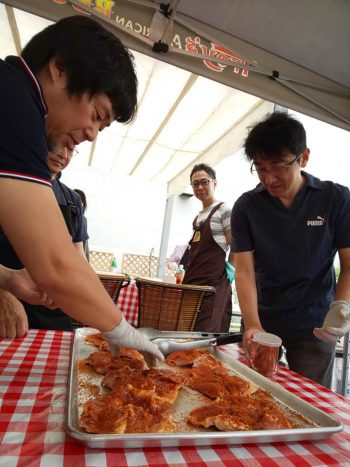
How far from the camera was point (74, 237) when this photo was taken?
79.5 inches

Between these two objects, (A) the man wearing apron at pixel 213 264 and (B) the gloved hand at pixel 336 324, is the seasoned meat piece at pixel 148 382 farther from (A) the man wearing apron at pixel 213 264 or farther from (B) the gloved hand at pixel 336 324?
(A) the man wearing apron at pixel 213 264

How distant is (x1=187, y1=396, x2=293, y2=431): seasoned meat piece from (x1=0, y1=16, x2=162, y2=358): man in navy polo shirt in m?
0.31

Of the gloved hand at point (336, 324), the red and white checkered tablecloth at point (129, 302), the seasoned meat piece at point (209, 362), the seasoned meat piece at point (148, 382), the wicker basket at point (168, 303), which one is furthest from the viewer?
the red and white checkered tablecloth at point (129, 302)

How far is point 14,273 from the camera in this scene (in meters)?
1.27

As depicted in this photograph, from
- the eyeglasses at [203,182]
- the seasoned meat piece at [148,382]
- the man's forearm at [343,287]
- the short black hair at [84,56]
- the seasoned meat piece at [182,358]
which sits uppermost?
the eyeglasses at [203,182]

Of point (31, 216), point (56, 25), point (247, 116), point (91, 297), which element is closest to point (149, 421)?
point (91, 297)

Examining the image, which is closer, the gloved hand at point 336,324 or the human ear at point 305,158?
the gloved hand at point 336,324

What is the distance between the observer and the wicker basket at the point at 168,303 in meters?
2.24

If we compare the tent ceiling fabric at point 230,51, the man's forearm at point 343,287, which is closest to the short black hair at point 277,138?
the man's forearm at point 343,287

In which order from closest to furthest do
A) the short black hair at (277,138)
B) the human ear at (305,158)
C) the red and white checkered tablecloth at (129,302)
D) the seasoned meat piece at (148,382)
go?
the seasoned meat piece at (148,382) → the short black hair at (277,138) → the human ear at (305,158) → the red and white checkered tablecloth at (129,302)

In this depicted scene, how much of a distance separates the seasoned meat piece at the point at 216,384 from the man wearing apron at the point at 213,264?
64.3 inches

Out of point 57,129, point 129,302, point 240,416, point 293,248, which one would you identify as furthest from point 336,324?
point 129,302

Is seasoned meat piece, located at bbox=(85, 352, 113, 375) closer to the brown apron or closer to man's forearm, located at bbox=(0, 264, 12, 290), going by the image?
man's forearm, located at bbox=(0, 264, 12, 290)

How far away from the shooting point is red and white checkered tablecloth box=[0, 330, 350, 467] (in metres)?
0.59
